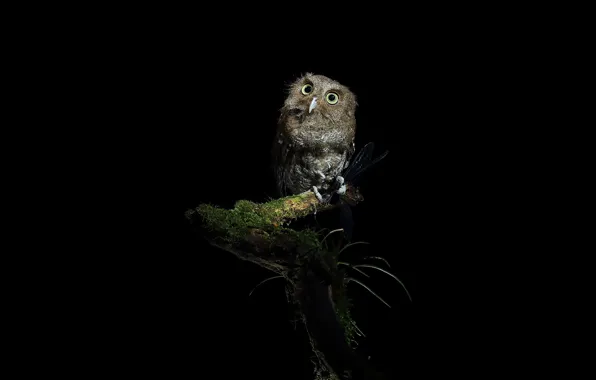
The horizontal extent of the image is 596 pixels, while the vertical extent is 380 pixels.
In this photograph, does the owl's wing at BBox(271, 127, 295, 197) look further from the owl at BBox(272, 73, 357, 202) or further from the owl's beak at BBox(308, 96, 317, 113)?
the owl's beak at BBox(308, 96, 317, 113)

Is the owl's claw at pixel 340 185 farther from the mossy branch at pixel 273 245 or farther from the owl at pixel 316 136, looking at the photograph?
the mossy branch at pixel 273 245

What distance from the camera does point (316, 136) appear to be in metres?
1.94

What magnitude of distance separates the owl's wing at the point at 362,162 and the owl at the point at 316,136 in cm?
5

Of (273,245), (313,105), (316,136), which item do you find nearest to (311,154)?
(316,136)

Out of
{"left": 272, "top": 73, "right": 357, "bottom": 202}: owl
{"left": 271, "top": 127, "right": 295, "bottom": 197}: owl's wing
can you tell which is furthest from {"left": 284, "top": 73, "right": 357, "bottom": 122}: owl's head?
{"left": 271, "top": 127, "right": 295, "bottom": 197}: owl's wing

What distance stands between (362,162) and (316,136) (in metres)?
0.20

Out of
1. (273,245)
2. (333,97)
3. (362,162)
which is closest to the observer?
(273,245)

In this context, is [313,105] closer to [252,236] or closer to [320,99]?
[320,99]

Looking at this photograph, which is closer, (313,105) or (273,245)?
(273,245)

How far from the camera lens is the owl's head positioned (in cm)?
197

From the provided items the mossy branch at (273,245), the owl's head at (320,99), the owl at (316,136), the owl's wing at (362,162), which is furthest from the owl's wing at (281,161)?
the mossy branch at (273,245)

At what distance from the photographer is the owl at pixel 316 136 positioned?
1954 mm

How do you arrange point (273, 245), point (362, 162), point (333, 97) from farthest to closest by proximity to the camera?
point (333, 97), point (362, 162), point (273, 245)

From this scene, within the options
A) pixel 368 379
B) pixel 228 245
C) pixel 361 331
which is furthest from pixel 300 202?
pixel 368 379
